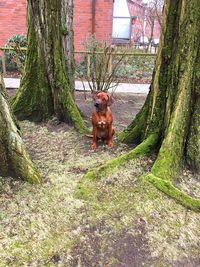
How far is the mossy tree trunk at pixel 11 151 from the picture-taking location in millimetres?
3770

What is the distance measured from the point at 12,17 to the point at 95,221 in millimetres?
15839

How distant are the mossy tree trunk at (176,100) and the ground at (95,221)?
0.16 meters

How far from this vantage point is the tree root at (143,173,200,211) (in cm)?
369

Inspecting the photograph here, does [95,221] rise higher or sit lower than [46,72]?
lower

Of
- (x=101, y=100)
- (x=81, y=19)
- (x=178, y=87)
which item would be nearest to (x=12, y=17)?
(x=81, y=19)

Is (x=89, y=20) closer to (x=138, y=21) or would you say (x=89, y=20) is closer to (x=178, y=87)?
(x=138, y=21)

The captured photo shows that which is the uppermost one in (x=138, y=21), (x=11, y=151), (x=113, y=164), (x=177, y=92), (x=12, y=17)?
(x=138, y=21)

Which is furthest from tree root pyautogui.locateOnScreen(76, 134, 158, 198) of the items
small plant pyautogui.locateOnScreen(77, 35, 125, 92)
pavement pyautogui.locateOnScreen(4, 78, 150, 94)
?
pavement pyautogui.locateOnScreen(4, 78, 150, 94)

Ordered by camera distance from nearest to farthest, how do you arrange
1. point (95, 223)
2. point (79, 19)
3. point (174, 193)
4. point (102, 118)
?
point (95, 223), point (174, 193), point (102, 118), point (79, 19)

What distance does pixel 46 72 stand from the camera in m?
5.96

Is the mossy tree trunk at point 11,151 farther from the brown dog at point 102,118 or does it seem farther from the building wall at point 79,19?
the building wall at point 79,19

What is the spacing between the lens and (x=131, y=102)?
10.1 metres

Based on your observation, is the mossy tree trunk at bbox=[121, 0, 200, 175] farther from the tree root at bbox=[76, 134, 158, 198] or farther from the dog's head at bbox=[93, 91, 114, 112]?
the dog's head at bbox=[93, 91, 114, 112]

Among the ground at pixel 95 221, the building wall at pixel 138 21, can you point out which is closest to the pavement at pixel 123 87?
the ground at pixel 95 221
